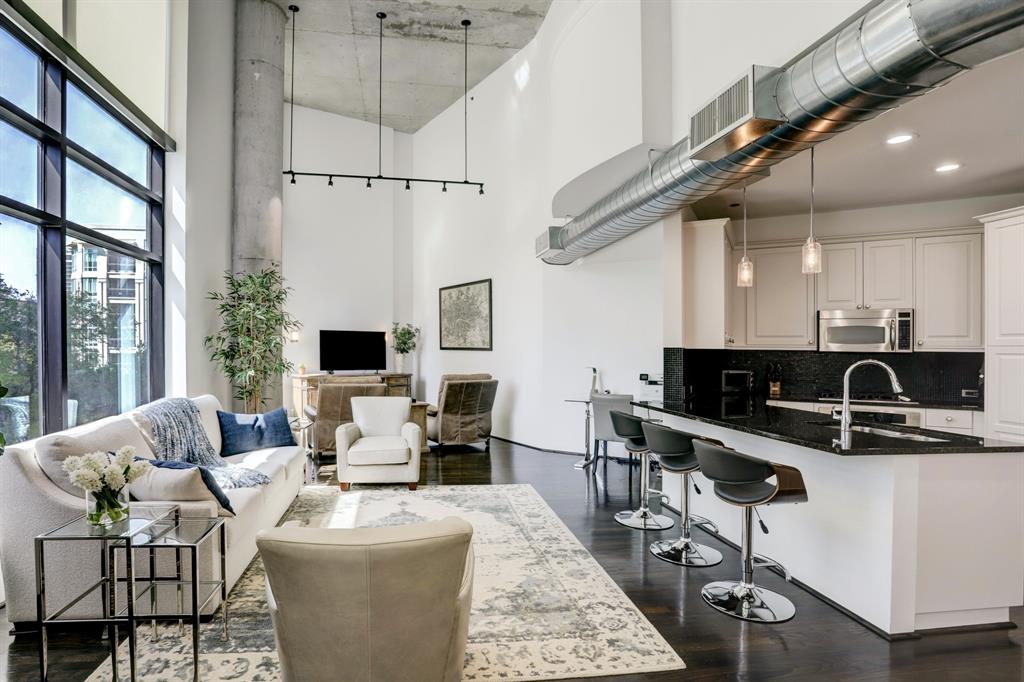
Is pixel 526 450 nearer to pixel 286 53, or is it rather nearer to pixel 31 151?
pixel 31 151

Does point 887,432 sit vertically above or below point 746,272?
below

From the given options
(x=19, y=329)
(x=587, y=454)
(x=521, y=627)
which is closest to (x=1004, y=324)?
(x=587, y=454)

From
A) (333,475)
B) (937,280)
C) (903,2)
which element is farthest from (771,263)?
(333,475)

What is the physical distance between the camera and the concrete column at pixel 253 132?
6.98 meters

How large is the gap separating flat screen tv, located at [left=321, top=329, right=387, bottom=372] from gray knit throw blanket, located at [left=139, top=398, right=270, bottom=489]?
196 inches

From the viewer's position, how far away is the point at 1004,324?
187 inches

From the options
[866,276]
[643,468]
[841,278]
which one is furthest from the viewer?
[841,278]

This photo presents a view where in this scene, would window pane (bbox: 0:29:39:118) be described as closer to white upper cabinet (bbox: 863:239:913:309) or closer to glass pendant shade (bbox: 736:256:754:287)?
glass pendant shade (bbox: 736:256:754:287)

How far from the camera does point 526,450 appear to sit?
25.3 feet

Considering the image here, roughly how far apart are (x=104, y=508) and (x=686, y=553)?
3335 millimetres

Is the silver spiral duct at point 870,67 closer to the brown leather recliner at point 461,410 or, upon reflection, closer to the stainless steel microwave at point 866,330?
the stainless steel microwave at point 866,330

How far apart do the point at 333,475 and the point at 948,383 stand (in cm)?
660

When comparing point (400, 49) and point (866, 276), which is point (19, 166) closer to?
point (400, 49)

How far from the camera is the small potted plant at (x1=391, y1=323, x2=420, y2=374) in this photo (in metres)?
10.2
